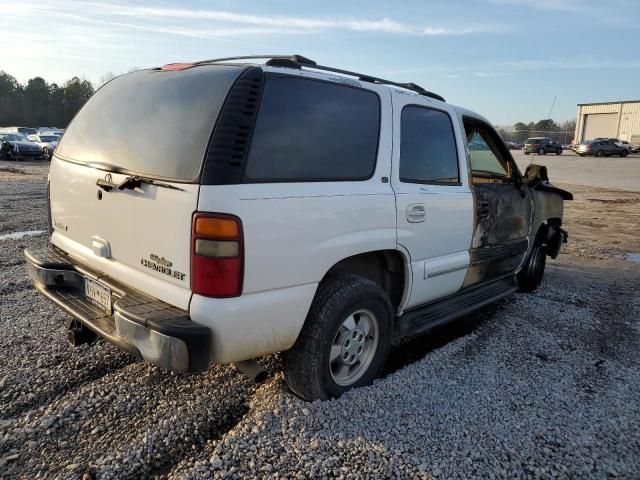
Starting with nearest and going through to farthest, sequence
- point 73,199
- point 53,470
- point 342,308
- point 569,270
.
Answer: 1. point 53,470
2. point 342,308
3. point 73,199
4. point 569,270

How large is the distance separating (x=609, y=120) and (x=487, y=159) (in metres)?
72.3

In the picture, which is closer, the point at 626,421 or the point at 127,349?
the point at 127,349

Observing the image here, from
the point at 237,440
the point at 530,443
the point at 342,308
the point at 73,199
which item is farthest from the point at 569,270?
the point at 73,199

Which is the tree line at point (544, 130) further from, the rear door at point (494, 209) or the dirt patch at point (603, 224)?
the rear door at point (494, 209)

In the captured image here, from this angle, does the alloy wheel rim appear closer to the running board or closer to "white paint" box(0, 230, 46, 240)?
the running board

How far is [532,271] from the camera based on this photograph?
18.0 ft

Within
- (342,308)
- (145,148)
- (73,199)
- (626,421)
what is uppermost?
(145,148)

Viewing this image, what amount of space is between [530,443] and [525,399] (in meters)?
0.52

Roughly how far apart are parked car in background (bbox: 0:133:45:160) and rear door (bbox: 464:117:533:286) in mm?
26775

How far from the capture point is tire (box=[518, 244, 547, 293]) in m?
5.48

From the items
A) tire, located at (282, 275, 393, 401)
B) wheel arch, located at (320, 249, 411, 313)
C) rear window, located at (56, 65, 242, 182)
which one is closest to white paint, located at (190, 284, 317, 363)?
tire, located at (282, 275, 393, 401)

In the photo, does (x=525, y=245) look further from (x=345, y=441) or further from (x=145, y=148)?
(x=145, y=148)

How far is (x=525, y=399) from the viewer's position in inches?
126

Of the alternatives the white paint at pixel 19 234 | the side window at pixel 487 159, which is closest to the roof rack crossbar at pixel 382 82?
the side window at pixel 487 159
